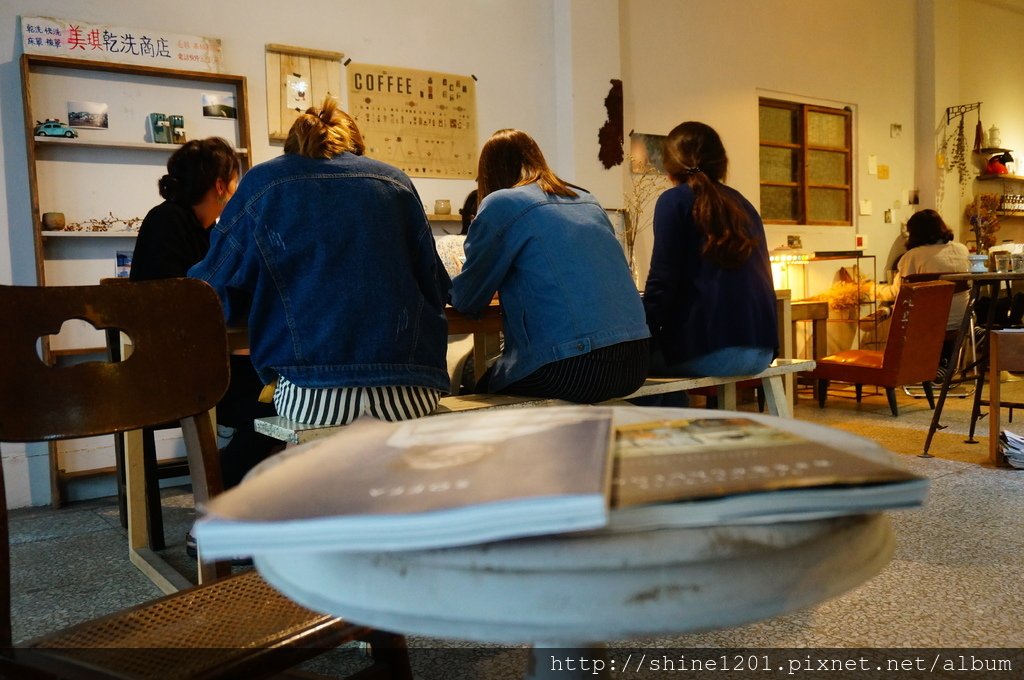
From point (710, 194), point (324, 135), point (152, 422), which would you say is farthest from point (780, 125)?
point (152, 422)

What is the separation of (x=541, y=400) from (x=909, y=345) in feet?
9.67

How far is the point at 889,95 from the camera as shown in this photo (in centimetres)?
710

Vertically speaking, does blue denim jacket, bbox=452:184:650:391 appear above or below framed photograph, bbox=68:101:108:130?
below

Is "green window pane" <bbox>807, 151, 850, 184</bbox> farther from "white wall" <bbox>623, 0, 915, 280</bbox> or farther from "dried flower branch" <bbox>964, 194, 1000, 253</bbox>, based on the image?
"dried flower branch" <bbox>964, 194, 1000, 253</bbox>

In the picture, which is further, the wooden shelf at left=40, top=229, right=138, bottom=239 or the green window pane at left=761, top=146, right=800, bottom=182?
the green window pane at left=761, top=146, right=800, bottom=182

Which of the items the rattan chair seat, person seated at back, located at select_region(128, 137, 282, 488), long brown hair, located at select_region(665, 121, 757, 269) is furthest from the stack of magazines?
the rattan chair seat

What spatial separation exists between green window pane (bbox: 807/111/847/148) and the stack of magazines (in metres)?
3.86

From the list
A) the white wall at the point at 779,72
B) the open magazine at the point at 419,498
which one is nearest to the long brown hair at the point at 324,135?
the open magazine at the point at 419,498

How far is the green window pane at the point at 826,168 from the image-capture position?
655 cm

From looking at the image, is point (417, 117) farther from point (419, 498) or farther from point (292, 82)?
point (419, 498)

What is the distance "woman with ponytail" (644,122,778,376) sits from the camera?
8.26 ft

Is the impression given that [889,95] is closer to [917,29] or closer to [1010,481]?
[917,29]

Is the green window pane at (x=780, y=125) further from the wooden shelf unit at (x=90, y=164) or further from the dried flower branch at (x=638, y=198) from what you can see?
the wooden shelf unit at (x=90, y=164)

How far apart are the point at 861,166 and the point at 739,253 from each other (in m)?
5.11
